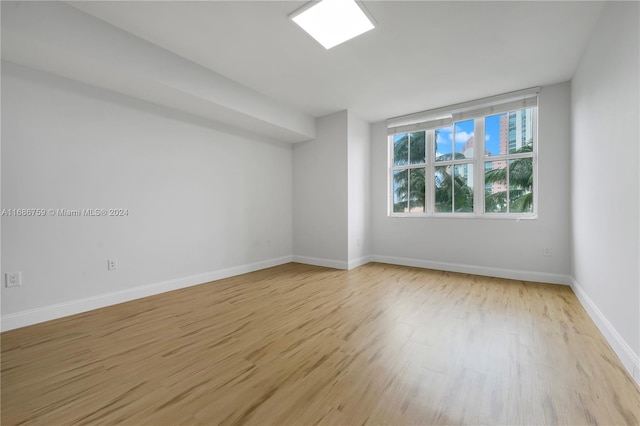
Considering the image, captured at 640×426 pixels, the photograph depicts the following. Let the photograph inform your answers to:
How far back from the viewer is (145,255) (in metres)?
3.21

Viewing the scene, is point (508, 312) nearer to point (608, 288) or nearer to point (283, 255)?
point (608, 288)

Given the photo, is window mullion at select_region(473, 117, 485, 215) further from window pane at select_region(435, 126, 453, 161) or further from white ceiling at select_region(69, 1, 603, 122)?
white ceiling at select_region(69, 1, 603, 122)

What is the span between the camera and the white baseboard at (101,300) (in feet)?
7.74

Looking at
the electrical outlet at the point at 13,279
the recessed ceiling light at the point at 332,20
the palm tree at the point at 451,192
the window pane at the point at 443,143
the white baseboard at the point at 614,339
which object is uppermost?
the recessed ceiling light at the point at 332,20

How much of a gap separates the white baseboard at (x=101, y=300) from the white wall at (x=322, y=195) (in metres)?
1.39

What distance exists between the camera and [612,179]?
6.64 ft

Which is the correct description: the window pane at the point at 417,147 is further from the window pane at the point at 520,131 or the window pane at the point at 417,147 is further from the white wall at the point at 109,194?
the white wall at the point at 109,194

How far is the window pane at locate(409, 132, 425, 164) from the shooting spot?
4.82m

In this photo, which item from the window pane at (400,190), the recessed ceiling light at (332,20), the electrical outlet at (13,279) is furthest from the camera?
the window pane at (400,190)

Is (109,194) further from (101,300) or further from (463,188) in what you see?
(463,188)

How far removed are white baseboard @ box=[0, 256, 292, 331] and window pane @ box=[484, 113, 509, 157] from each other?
176 inches

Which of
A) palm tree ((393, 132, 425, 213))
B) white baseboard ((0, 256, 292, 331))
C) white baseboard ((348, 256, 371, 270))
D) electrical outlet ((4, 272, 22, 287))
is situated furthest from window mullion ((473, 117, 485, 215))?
electrical outlet ((4, 272, 22, 287))

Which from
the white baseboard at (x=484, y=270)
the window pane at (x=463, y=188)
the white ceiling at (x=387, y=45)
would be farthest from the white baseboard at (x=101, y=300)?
the window pane at (x=463, y=188)

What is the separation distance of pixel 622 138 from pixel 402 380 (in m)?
2.28
